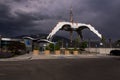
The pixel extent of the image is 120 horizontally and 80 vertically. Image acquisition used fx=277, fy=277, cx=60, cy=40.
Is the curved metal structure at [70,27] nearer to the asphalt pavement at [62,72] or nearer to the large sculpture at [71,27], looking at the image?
the large sculpture at [71,27]

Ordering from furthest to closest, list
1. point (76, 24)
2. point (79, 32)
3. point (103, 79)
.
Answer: point (79, 32) < point (76, 24) < point (103, 79)

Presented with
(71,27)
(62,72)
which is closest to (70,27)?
(71,27)

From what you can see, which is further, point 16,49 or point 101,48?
point 101,48

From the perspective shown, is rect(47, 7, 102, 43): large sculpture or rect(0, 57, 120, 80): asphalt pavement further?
rect(47, 7, 102, 43): large sculpture

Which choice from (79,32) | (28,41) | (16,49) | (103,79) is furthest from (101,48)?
(103,79)

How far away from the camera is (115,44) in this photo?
327ft

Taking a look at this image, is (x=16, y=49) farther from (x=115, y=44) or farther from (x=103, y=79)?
(x=103, y=79)

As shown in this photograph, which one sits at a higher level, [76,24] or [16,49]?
[76,24]

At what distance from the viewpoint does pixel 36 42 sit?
114 meters

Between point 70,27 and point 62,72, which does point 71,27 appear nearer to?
point 70,27

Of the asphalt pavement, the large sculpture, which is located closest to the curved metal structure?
the large sculpture

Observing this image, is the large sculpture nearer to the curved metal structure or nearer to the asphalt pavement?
the curved metal structure

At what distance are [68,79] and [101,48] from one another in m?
78.7

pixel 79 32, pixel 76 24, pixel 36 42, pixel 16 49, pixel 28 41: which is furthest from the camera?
pixel 79 32
